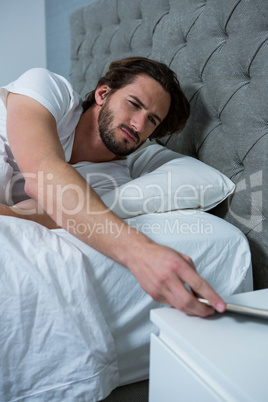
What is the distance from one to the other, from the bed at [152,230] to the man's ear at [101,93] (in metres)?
0.24

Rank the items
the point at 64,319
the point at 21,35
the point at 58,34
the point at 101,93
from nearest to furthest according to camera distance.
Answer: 1. the point at 64,319
2. the point at 101,93
3. the point at 58,34
4. the point at 21,35

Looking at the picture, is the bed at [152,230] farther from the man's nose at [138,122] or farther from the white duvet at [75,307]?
the man's nose at [138,122]

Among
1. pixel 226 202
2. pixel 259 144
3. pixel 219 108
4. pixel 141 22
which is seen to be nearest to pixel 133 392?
pixel 226 202

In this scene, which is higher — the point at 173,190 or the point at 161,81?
the point at 161,81

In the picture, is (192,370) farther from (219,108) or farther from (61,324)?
(219,108)

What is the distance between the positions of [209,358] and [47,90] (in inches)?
32.4

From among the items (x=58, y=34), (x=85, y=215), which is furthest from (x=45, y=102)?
(x=58, y=34)

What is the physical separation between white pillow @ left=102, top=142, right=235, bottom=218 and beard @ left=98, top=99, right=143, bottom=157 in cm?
18

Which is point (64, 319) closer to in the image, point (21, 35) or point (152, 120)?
point (152, 120)

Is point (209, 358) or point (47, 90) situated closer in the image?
point (209, 358)

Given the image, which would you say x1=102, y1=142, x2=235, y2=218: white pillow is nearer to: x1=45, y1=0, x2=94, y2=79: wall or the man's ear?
the man's ear

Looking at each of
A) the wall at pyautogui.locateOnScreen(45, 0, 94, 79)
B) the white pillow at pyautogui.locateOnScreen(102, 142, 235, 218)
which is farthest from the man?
the wall at pyautogui.locateOnScreen(45, 0, 94, 79)

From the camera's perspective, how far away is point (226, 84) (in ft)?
3.70

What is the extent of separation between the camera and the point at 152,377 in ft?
2.00
